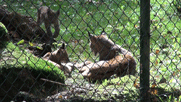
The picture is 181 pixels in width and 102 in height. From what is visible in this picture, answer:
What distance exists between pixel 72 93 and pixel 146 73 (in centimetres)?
94

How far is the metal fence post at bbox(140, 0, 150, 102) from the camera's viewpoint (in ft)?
9.01

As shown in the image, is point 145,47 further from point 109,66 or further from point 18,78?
point 18,78

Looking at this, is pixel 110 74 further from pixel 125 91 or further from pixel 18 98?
pixel 18 98

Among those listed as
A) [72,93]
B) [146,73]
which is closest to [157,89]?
[146,73]

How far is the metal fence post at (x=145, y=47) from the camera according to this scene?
2748mm

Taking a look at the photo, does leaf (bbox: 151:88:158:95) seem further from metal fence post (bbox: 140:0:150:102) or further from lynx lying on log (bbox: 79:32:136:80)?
lynx lying on log (bbox: 79:32:136:80)

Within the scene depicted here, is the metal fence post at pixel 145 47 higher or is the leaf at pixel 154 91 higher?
the metal fence post at pixel 145 47

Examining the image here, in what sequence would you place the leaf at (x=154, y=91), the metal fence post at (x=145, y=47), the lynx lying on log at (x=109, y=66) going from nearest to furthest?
the metal fence post at (x=145, y=47), the leaf at (x=154, y=91), the lynx lying on log at (x=109, y=66)

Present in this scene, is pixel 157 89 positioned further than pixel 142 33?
Yes

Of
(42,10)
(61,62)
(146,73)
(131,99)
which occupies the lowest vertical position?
(131,99)

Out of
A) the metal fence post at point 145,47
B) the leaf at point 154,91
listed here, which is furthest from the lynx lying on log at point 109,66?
the metal fence post at point 145,47

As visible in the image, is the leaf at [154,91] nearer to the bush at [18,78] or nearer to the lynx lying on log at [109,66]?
the lynx lying on log at [109,66]

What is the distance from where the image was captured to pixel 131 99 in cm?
296

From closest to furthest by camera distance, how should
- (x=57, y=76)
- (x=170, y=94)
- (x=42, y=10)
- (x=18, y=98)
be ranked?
(x=18, y=98) → (x=170, y=94) → (x=57, y=76) → (x=42, y=10)
